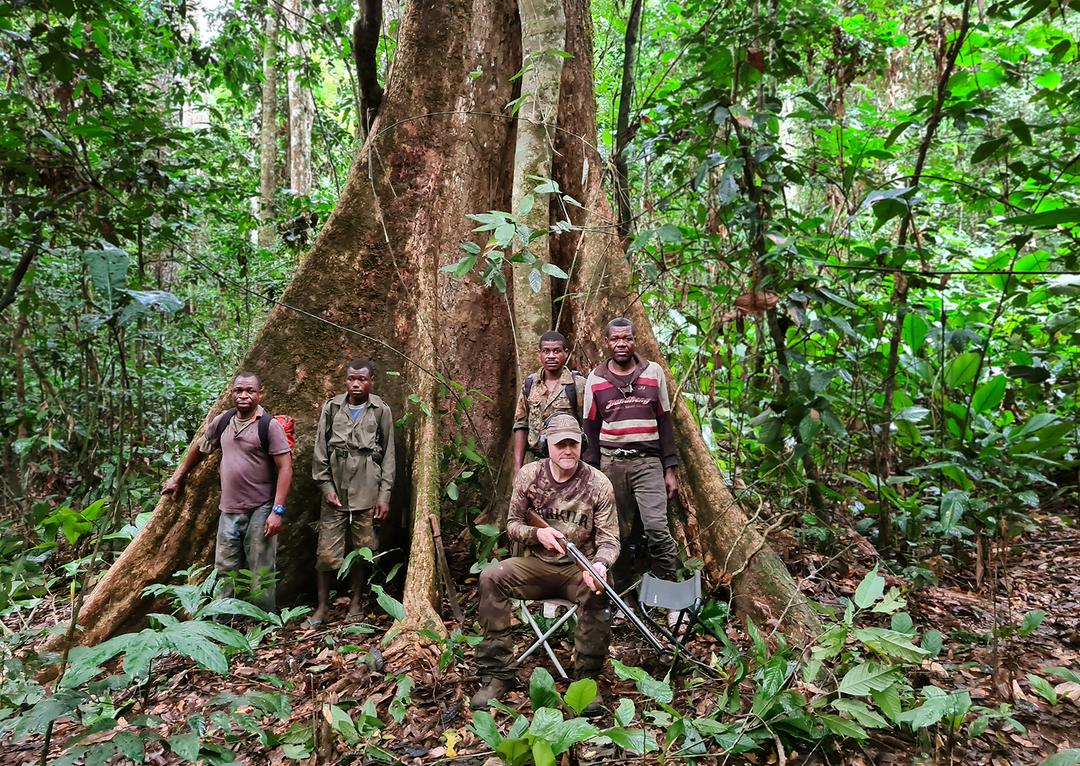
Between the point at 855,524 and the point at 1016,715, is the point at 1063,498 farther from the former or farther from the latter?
the point at 1016,715

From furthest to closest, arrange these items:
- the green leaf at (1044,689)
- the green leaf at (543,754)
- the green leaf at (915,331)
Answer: the green leaf at (915,331), the green leaf at (1044,689), the green leaf at (543,754)

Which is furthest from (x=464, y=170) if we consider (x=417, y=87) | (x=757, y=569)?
(x=757, y=569)

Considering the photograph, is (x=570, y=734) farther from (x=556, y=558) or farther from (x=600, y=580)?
(x=556, y=558)

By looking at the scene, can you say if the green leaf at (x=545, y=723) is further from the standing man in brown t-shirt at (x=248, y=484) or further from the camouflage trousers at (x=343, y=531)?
the standing man in brown t-shirt at (x=248, y=484)

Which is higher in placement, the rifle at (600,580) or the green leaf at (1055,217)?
the green leaf at (1055,217)

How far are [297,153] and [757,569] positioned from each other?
12208 millimetres

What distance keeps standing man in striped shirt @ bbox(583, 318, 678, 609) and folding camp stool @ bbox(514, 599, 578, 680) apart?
0.75 metres

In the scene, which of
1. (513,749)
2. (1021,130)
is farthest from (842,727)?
(1021,130)

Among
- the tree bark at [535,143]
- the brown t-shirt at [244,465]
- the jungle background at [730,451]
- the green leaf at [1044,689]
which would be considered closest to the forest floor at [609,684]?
the jungle background at [730,451]

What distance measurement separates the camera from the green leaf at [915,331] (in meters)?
6.20

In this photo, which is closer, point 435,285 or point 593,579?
point 593,579

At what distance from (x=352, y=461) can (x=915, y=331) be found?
5.03 m

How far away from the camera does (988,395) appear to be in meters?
5.96

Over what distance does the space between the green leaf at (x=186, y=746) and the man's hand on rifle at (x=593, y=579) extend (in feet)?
6.15
